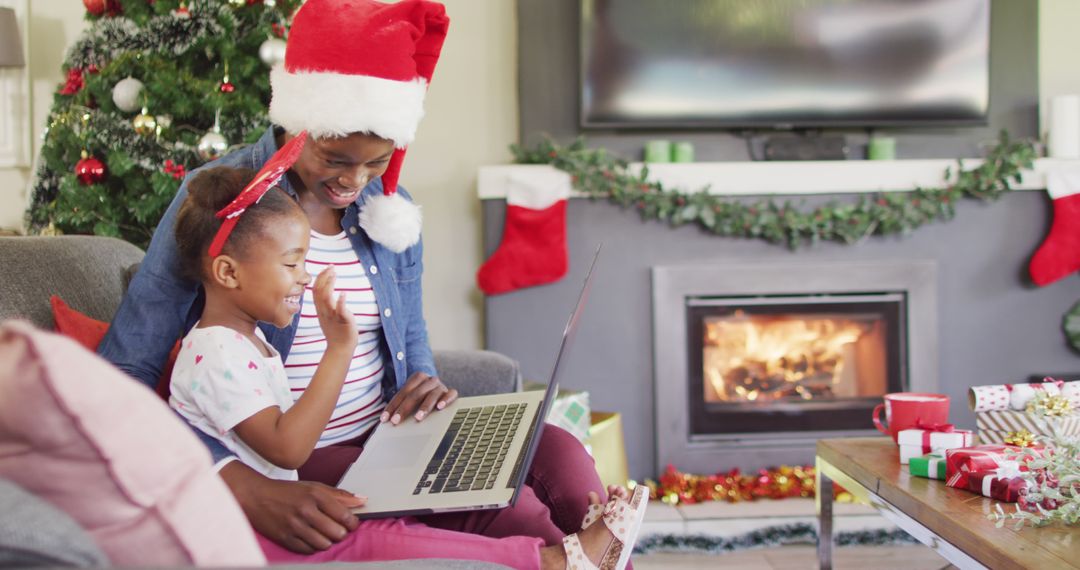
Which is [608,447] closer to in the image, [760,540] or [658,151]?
[760,540]

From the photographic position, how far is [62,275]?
145 cm

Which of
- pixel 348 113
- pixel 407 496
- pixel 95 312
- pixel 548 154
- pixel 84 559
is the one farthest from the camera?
pixel 548 154

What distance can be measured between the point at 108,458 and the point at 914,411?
1367mm

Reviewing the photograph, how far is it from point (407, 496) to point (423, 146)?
6.84ft

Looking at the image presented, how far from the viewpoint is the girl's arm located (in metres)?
1.09

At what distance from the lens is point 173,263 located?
1.28 m

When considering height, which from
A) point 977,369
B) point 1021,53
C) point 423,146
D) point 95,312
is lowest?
point 977,369

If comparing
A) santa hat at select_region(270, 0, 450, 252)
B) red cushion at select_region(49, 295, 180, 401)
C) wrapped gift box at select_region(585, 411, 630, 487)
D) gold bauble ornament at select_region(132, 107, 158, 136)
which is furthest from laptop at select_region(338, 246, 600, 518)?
gold bauble ornament at select_region(132, 107, 158, 136)

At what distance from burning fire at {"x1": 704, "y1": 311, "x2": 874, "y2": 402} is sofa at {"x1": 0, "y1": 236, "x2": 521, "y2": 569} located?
140cm

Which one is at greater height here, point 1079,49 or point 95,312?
→ point 1079,49

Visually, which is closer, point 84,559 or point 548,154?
point 84,559

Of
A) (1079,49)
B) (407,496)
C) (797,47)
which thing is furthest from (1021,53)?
(407,496)

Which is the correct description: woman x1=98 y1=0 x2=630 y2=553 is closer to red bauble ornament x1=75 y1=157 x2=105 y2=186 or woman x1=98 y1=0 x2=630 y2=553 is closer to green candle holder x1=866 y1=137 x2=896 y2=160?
red bauble ornament x1=75 y1=157 x2=105 y2=186

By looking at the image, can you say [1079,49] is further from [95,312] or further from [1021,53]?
[95,312]
